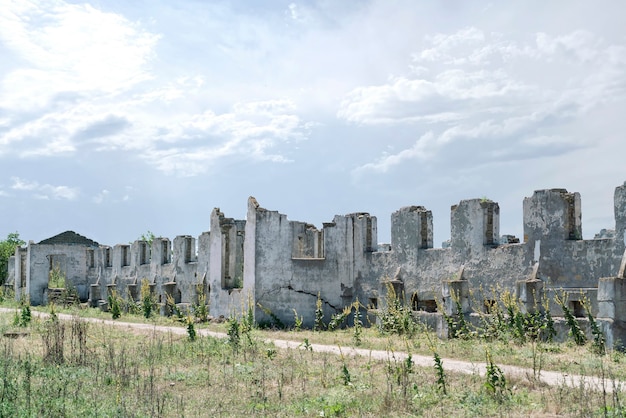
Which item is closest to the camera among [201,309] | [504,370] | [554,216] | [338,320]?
[504,370]

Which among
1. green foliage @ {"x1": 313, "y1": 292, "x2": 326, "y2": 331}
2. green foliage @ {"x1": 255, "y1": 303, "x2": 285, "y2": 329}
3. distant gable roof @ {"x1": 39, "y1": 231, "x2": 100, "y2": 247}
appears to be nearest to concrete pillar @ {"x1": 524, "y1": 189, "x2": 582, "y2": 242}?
green foliage @ {"x1": 313, "y1": 292, "x2": 326, "y2": 331}

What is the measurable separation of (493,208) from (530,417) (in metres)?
10.3

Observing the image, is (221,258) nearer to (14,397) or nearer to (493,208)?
(493,208)

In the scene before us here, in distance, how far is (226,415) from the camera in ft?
32.7

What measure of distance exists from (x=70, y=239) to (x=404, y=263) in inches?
1098

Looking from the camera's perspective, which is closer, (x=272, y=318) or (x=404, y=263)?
(x=404, y=263)

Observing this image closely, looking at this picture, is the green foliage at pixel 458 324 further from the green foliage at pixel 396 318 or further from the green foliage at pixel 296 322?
the green foliage at pixel 296 322

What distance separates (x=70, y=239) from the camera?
140 ft

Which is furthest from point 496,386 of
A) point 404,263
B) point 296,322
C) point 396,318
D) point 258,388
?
point 296,322

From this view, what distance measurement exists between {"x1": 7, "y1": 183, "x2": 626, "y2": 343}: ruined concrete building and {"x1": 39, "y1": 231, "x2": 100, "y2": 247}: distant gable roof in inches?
444

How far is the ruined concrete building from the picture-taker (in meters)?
16.8

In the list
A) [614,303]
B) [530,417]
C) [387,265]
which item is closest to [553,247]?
[614,303]

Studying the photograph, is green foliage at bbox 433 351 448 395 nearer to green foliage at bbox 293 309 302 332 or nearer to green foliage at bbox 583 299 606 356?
green foliage at bbox 583 299 606 356

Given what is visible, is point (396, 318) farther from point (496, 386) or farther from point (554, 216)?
point (496, 386)
